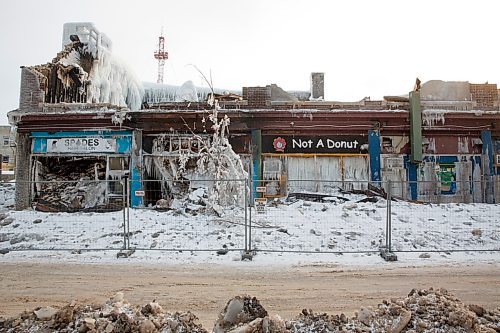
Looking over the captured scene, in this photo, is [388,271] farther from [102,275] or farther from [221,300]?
[102,275]

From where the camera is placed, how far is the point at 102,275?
293 inches

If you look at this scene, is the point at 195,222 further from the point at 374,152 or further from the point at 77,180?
the point at 374,152

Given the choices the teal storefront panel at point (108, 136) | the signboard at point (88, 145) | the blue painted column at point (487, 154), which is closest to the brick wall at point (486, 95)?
the blue painted column at point (487, 154)

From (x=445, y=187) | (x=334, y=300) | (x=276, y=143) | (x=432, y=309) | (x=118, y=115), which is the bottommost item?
(x=334, y=300)

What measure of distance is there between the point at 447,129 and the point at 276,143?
7460 mm

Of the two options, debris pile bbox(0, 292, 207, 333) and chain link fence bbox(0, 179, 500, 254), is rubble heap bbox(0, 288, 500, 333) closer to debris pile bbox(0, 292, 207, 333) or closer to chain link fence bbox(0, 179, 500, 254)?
debris pile bbox(0, 292, 207, 333)

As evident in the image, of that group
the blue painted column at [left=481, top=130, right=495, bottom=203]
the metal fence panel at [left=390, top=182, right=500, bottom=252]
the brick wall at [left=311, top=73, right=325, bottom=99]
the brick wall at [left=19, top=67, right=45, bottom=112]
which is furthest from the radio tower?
the metal fence panel at [left=390, top=182, right=500, bottom=252]

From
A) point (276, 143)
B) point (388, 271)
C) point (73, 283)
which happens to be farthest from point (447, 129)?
point (73, 283)

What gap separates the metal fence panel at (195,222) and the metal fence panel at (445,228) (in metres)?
4.24

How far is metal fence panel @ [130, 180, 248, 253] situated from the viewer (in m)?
9.98

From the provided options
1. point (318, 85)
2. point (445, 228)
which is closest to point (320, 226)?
point (445, 228)

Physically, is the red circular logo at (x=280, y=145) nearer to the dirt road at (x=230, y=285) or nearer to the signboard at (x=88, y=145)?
the signboard at (x=88, y=145)

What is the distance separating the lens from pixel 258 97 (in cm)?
1783

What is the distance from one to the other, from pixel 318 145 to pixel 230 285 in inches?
446
